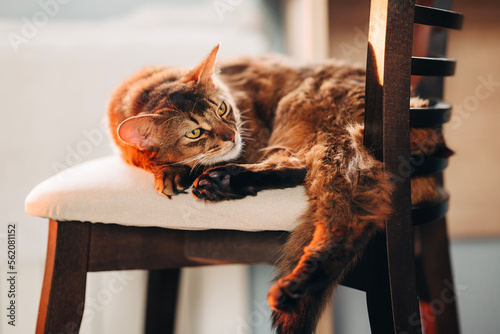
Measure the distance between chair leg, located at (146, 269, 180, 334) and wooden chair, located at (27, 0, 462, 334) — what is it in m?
0.47

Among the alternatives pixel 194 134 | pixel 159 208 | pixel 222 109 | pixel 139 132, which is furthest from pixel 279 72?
pixel 159 208

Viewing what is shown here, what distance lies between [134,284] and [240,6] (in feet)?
4.29

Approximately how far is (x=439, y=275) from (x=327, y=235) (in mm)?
684

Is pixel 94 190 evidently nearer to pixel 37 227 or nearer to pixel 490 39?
pixel 37 227

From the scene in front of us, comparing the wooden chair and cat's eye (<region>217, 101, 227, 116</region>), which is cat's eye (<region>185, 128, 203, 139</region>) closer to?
cat's eye (<region>217, 101, 227, 116</region>)

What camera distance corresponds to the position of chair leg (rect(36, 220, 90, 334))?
0.74 metres

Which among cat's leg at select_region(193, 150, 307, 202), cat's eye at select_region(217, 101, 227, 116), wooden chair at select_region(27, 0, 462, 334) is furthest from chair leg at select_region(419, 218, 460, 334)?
cat's eye at select_region(217, 101, 227, 116)

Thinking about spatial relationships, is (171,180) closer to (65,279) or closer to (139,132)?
(139,132)

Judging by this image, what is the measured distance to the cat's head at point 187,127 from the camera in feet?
2.80

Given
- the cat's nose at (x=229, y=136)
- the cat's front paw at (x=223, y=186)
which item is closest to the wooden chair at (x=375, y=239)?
the cat's front paw at (x=223, y=186)

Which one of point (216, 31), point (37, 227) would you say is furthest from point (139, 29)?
point (37, 227)

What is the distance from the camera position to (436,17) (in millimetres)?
730

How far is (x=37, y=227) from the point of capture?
1517 mm

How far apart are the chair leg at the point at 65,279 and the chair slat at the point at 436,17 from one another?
2.46 feet
